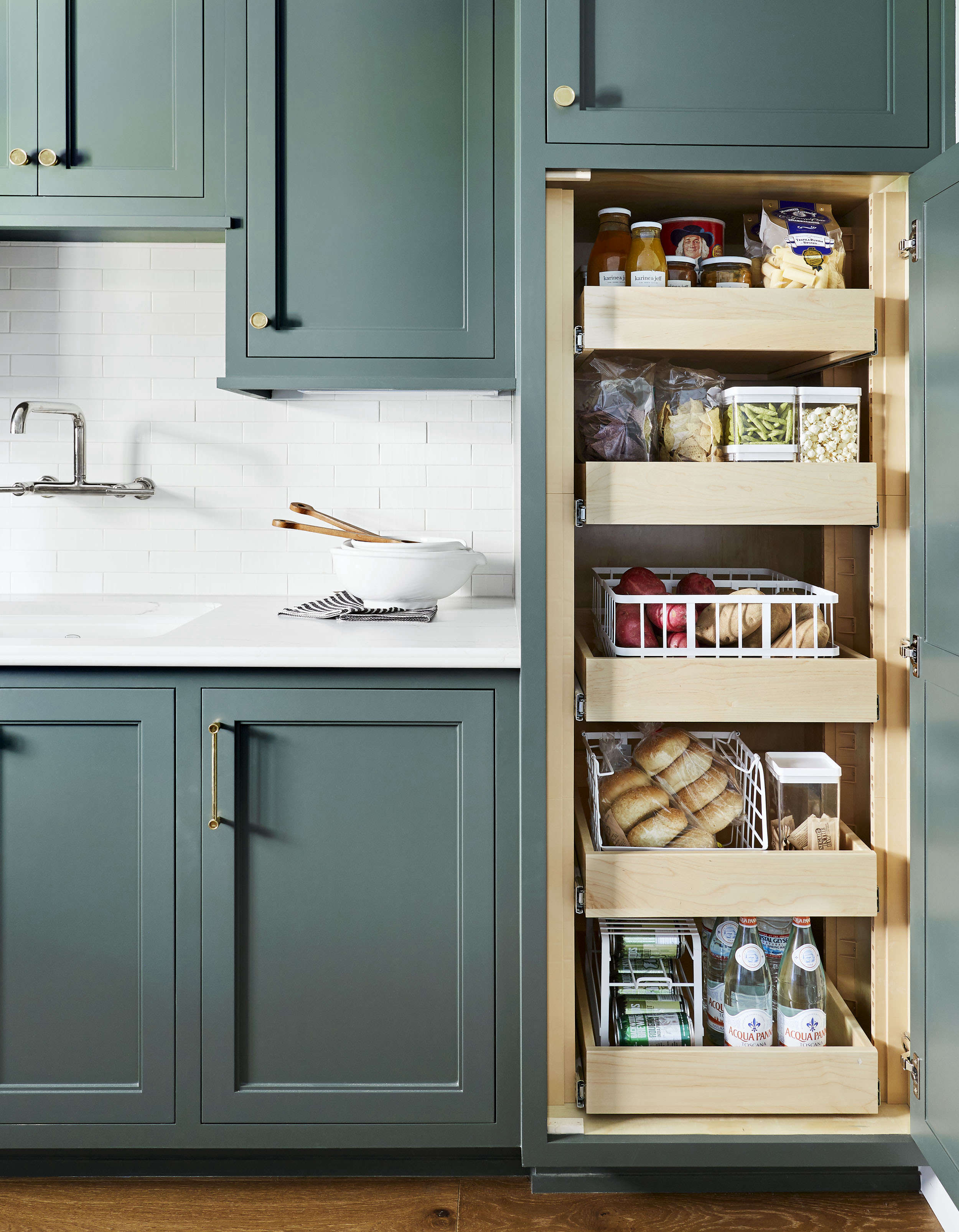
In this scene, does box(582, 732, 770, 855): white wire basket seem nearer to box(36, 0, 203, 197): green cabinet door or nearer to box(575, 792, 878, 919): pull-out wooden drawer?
box(575, 792, 878, 919): pull-out wooden drawer

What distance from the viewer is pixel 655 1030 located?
164 centimetres

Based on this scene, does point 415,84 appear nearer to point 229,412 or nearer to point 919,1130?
point 229,412

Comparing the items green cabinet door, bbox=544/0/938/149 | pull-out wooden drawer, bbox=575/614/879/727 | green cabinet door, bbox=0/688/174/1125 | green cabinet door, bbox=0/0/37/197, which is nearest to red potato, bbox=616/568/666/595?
pull-out wooden drawer, bbox=575/614/879/727

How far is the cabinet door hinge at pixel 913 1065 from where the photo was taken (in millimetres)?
1515

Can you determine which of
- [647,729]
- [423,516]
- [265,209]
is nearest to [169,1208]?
[647,729]

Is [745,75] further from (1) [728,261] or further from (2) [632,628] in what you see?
(2) [632,628]

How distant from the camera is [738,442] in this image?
5.15 ft

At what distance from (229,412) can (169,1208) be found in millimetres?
1637

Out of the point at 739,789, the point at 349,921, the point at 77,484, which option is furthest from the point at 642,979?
the point at 77,484

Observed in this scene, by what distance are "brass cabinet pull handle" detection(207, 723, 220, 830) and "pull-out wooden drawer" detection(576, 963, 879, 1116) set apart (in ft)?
2.46

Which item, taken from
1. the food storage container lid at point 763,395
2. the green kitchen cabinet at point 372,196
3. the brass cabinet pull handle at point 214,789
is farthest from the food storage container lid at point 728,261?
the brass cabinet pull handle at point 214,789

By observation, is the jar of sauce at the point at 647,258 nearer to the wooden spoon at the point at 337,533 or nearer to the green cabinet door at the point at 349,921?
the wooden spoon at the point at 337,533

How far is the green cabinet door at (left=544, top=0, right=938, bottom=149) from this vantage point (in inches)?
57.4

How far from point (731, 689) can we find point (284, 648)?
0.75 metres
